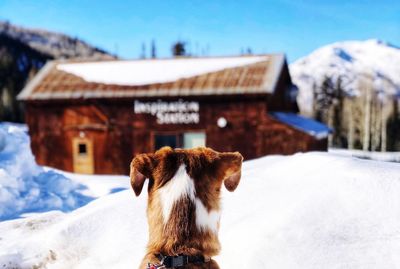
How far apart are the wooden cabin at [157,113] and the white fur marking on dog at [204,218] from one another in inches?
560

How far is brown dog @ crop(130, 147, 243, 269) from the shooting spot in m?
2.44

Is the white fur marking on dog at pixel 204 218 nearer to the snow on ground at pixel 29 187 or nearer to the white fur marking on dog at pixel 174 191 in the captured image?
the white fur marking on dog at pixel 174 191

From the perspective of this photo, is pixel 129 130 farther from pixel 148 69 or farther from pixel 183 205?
pixel 183 205

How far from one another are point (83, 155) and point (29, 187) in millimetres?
11748

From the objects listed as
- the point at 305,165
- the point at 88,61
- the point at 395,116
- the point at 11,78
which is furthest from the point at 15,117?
the point at 305,165

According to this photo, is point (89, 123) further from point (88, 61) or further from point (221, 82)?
point (221, 82)

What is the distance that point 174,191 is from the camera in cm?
248

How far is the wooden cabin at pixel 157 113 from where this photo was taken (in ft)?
56.0

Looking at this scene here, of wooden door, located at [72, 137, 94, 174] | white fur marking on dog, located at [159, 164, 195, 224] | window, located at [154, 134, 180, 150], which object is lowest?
wooden door, located at [72, 137, 94, 174]

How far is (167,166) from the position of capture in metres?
2.54

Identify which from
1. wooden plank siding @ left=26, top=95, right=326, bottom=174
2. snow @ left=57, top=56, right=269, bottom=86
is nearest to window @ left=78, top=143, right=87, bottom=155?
wooden plank siding @ left=26, top=95, right=326, bottom=174

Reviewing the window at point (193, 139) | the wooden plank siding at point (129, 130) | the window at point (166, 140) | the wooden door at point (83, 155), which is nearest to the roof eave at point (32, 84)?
the wooden plank siding at point (129, 130)

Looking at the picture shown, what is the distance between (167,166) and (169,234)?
1.24 ft

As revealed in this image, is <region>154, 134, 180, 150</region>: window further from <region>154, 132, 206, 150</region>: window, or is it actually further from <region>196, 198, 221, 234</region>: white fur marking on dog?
<region>196, 198, 221, 234</region>: white fur marking on dog
